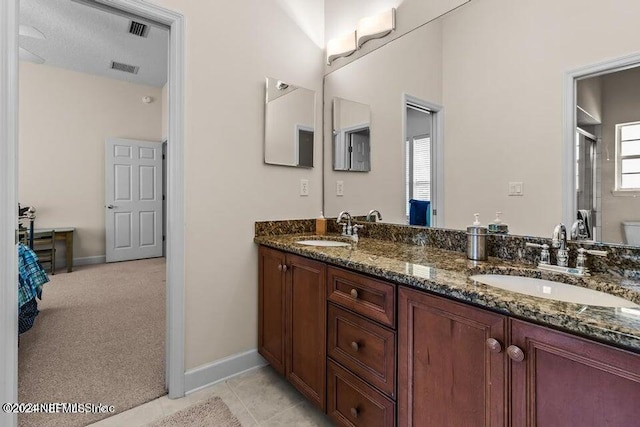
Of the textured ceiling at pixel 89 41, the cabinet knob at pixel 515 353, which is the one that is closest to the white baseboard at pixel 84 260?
the textured ceiling at pixel 89 41

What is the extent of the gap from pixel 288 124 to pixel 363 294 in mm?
1371

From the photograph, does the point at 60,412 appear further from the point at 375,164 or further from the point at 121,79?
the point at 121,79

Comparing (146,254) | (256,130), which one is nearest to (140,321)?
(256,130)

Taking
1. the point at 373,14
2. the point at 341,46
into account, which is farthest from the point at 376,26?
the point at 341,46

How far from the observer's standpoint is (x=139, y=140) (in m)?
5.40

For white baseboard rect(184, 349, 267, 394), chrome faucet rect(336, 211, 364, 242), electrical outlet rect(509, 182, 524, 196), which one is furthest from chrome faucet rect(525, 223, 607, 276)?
white baseboard rect(184, 349, 267, 394)

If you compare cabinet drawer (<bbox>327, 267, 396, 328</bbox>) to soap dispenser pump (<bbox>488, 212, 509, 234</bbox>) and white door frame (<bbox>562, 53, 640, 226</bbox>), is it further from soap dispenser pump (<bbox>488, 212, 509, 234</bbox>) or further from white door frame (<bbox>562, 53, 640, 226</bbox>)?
white door frame (<bbox>562, 53, 640, 226</bbox>)

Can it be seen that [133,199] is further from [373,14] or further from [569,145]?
[569,145]

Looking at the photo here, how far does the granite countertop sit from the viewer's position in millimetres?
660

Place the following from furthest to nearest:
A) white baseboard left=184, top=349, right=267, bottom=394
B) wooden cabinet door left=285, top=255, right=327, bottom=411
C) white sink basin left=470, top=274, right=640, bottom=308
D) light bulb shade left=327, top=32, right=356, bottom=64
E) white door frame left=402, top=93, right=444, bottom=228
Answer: light bulb shade left=327, top=32, right=356, bottom=64 < white baseboard left=184, top=349, right=267, bottom=394 < white door frame left=402, top=93, right=444, bottom=228 < wooden cabinet door left=285, top=255, right=327, bottom=411 < white sink basin left=470, top=274, right=640, bottom=308

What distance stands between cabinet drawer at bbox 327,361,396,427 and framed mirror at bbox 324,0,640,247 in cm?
89

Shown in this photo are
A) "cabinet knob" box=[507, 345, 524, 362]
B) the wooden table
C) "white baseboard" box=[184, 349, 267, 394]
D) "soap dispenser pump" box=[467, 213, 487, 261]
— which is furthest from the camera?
the wooden table

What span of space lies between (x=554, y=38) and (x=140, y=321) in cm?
337

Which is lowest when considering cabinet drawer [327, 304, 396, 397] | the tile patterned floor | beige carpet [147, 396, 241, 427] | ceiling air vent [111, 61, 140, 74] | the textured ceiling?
the tile patterned floor
